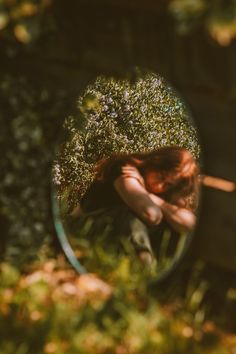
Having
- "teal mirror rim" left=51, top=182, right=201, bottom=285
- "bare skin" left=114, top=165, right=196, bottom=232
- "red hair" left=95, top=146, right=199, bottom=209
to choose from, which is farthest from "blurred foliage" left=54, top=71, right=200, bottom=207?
"teal mirror rim" left=51, top=182, right=201, bottom=285

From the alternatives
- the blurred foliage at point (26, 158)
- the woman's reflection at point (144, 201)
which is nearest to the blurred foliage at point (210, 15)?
the blurred foliage at point (26, 158)

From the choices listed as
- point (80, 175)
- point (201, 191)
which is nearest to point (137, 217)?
point (201, 191)

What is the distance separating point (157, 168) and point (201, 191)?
1.20 meters

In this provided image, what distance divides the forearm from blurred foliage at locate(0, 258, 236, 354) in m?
0.56

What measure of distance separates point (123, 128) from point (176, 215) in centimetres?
459

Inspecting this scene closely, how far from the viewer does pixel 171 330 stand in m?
4.62

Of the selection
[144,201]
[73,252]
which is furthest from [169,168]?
[73,252]

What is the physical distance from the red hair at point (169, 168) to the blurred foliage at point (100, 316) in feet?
3.13

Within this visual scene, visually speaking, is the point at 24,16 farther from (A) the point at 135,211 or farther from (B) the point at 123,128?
(B) the point at 123,128

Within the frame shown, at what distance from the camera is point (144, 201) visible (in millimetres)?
6320

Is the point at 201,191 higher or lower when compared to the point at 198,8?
lower

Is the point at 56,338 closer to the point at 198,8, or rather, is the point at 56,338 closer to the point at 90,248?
the point at 90,248

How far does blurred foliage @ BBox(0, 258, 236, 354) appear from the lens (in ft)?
14.6

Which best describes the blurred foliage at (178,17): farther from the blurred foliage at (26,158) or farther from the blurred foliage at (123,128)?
the blurred foliage at (123,128)
